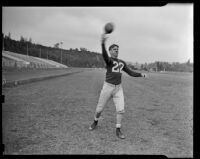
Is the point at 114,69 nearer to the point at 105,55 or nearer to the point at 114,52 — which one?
the point at 114,52

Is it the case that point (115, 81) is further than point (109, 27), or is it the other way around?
point (115, 81)

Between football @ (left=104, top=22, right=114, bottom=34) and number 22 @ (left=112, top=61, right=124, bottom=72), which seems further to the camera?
number 22 @ (left=112, top=61, right=124, bottom=72)

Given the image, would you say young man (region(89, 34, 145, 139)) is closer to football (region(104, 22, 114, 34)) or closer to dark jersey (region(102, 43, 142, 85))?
dark jersey (region(102, 43, 142, 85))

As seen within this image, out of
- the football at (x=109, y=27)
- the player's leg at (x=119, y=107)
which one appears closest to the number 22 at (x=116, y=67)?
the player's leg at (x=119, y=107)

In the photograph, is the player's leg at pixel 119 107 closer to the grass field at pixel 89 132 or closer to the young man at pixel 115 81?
the young man at pixel 115 81

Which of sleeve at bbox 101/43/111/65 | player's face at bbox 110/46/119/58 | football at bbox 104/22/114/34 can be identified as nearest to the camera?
football at bbox 104/22/114/34

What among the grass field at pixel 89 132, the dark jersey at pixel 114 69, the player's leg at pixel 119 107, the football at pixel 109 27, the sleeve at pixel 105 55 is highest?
the football at pixel 109 27

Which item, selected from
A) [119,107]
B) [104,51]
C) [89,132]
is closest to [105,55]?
[104,51]

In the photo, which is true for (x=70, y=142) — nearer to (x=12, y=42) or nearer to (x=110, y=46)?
(x=110, y=46)

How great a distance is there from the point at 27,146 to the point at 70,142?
731 mm

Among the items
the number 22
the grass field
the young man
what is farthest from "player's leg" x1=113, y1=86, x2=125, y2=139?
the number 22

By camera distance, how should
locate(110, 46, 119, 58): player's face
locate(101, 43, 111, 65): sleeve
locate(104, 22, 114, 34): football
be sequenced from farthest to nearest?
locate(110, 46, 119, 58): player's face, locate(101, 43, 111, 65): sleeve, locate(104, 22, 114, 34): football

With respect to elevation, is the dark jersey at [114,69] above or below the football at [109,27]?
below

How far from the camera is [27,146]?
3.86m
